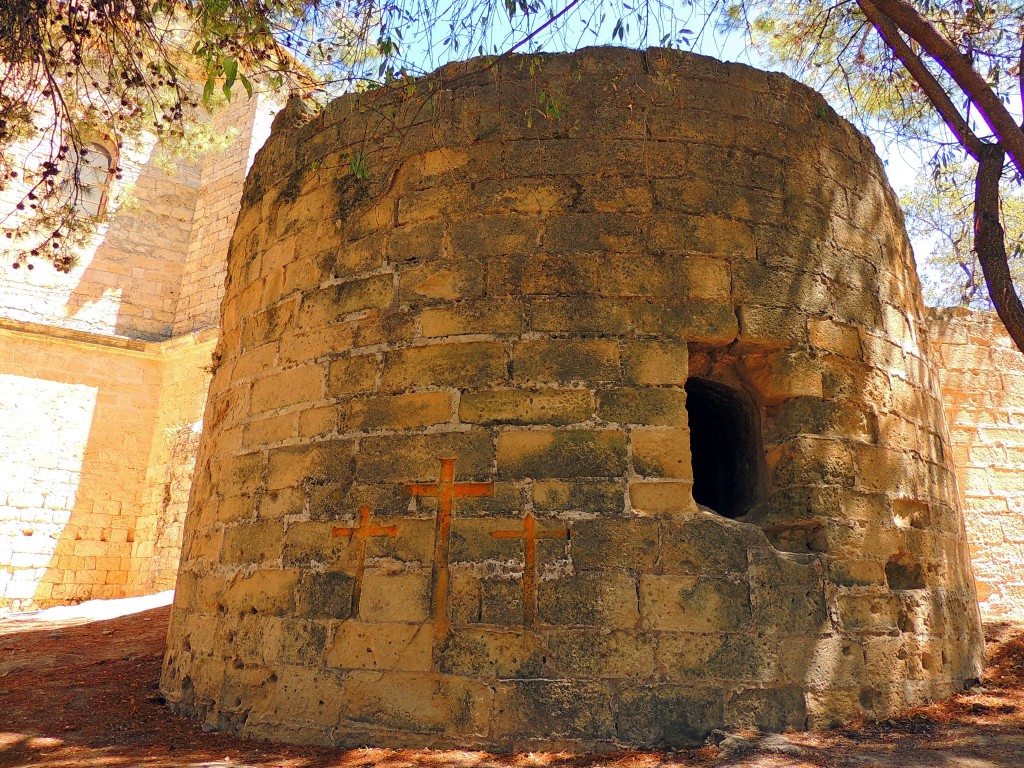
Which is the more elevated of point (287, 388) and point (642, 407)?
point (287, 388)

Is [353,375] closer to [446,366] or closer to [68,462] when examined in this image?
[446,366]

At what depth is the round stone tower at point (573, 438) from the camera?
355 centimetres

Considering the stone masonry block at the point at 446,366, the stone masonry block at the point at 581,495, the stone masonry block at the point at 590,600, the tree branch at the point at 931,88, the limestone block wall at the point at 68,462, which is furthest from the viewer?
the limestone block wall at the point at 68,462

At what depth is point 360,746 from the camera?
140 inches

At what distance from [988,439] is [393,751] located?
6.74 meters

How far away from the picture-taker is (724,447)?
5078 mm

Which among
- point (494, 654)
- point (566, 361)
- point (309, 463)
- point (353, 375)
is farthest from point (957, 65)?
point (309, 463)

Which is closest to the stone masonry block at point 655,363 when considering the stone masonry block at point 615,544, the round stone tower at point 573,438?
the round stone tower at point 573,438

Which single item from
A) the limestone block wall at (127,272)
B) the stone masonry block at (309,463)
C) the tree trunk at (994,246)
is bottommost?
the stone masonry block at (309,463)

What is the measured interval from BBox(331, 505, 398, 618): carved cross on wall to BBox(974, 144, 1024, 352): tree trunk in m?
3.54

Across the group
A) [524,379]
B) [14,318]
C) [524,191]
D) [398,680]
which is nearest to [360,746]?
[398,680]

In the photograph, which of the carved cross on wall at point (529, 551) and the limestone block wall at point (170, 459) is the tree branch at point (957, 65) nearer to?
the carved cross on wall at point (529, 551)

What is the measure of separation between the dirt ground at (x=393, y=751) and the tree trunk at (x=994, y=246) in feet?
6.56

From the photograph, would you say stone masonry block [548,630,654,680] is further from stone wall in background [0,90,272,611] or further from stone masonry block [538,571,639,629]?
stone wall in background [0,90,272,611]
